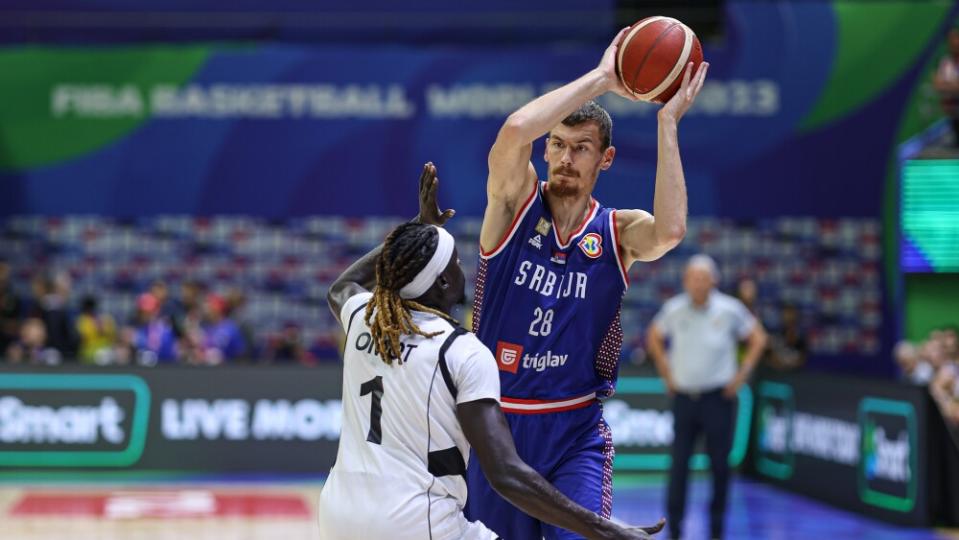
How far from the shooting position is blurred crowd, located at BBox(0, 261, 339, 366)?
16.8m

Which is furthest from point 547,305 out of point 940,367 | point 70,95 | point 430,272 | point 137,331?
point 70,95

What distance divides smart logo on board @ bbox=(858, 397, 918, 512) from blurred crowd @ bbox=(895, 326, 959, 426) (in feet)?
2.17

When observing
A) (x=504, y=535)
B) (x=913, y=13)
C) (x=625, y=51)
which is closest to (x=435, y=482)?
(x=504, y=535)

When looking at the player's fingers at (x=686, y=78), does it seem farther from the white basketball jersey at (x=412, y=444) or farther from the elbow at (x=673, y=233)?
the white basketball jersey at (x=412, y=444)

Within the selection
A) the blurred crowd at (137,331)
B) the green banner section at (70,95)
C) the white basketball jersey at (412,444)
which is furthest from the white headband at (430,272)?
the green banner section at (70,95)

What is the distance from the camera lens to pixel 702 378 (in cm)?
1148

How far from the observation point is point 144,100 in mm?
19453

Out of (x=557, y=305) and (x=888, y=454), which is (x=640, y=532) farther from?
(x=888, y=454)

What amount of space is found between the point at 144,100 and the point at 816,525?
11421mm

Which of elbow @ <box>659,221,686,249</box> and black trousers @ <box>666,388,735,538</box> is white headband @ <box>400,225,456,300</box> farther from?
black trousers @ <box>666,388,735,538</box>

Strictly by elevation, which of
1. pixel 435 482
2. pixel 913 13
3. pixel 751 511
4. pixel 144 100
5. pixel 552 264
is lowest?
pixel 751 511

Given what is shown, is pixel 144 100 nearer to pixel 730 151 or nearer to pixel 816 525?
pixel 730 151

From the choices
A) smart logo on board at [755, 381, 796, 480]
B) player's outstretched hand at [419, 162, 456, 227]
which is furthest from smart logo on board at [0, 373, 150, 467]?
player's outstretched hand at [419, 162, 456, 227]

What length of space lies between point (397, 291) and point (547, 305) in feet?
4.24
